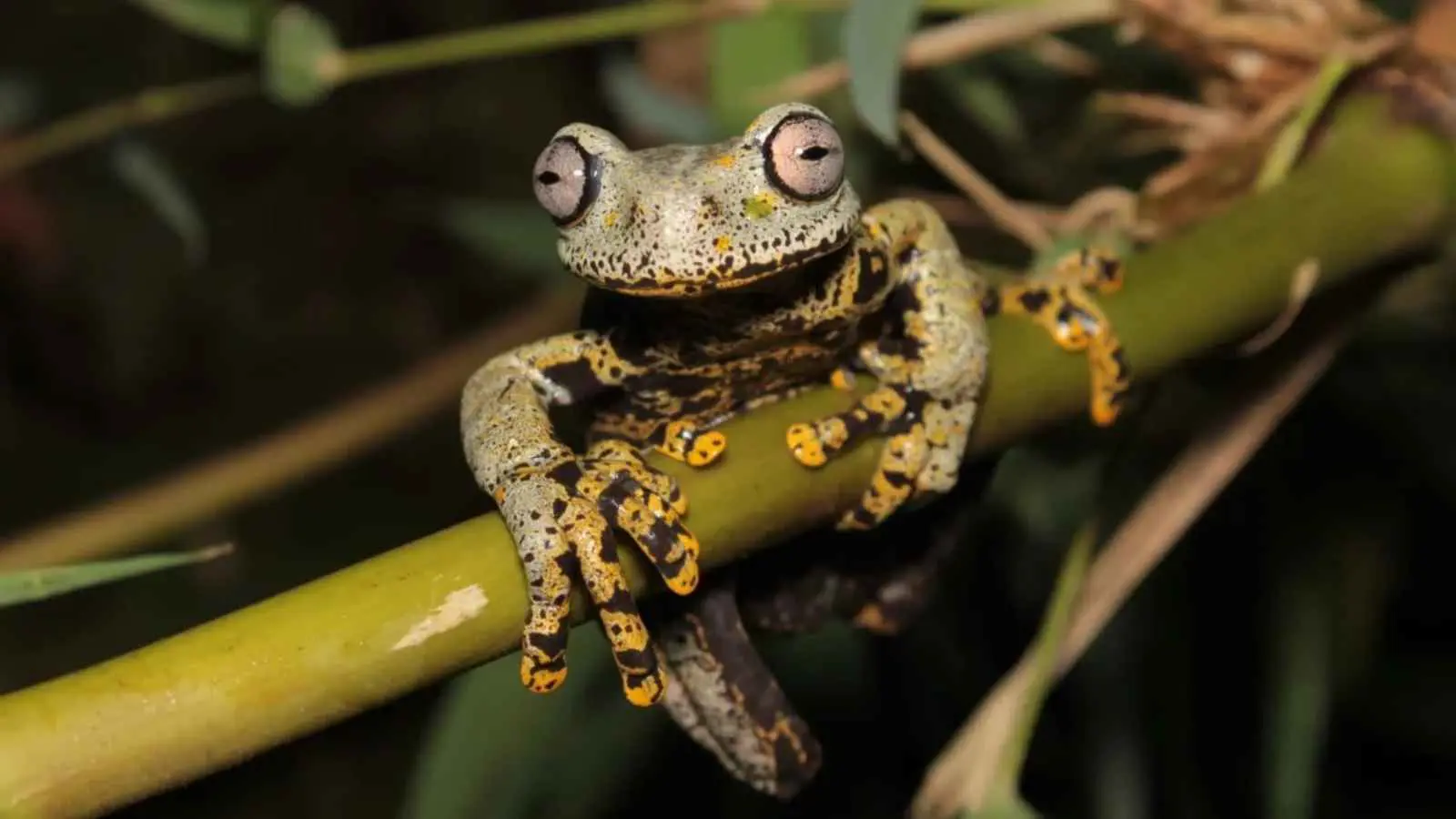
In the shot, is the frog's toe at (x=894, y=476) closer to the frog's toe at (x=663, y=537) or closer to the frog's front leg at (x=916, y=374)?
the frog's front leg at (x=916, y=374)

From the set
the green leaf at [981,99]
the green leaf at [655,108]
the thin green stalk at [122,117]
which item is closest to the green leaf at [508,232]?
the green leaf at [655,108]

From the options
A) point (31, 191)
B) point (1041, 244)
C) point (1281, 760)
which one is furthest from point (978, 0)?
point (31, 191)

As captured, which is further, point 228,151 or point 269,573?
point 228,151

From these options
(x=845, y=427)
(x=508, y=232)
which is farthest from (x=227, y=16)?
(x=845, y=427)

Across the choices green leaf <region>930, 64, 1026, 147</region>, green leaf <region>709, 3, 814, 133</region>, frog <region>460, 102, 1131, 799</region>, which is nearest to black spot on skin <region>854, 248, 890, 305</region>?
frog <region>460, 102, 1131, 799</region>

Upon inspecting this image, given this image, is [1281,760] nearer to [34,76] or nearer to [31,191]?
[34,76]

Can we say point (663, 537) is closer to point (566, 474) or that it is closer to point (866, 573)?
point (566, 474)

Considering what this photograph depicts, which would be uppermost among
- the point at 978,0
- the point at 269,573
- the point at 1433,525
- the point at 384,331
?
the point at 978,0
